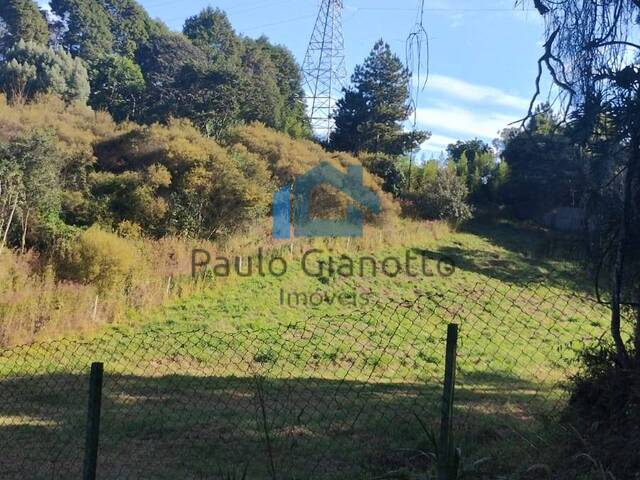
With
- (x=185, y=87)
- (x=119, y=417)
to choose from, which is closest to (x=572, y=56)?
(x=119, y=417)

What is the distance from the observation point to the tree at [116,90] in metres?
27.4

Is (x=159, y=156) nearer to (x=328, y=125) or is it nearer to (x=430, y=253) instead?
(x=430, y=253)

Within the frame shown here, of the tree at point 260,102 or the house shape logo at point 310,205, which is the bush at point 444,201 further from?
the tree at point 260,102

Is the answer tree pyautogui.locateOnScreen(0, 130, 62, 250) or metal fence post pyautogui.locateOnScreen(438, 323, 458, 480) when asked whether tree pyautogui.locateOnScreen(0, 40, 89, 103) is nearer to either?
tree pyautogui.locateOnScreen(0, 130, 62, 250)

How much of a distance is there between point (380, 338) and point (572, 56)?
23.5 ft

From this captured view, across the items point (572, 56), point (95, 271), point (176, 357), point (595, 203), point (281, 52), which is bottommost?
point (176, 357)

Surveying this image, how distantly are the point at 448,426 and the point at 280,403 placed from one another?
10.9ft

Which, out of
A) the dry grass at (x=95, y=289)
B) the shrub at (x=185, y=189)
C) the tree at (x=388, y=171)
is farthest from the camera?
the tree at (x=388, y=171)

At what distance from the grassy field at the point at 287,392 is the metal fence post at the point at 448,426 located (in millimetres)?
134

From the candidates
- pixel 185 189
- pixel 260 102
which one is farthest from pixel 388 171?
pixel 185 189

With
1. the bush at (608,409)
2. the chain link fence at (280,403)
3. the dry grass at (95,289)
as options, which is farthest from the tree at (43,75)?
the bush at (608,409)

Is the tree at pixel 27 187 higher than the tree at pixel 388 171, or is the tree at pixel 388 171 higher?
the tree at pixel 388 171

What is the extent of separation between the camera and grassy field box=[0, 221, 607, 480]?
3.78 meters

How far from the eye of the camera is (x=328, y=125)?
28812 mm
